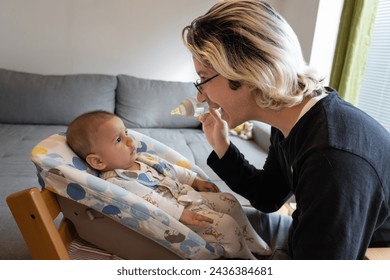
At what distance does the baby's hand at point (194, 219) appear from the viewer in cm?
91

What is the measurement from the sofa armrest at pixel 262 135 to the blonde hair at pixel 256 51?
4.64 ft

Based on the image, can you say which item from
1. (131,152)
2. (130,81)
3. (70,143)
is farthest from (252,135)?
(70,143)

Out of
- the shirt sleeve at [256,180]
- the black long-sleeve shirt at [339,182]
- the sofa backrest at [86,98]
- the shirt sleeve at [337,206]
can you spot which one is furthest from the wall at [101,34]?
the shirt sleeve at [337,206]

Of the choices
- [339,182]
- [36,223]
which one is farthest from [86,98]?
[339,182]

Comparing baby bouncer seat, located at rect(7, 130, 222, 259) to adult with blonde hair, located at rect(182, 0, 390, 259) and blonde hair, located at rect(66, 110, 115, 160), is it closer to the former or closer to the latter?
blonde hair, located at rect(66, 110, 115, 160)

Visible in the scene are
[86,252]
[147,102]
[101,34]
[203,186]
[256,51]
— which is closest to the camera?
[256,51]

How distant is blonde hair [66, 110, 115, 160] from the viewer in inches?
38.3

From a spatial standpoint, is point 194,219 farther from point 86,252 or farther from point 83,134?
point 83,134

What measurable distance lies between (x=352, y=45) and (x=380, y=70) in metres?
0.31

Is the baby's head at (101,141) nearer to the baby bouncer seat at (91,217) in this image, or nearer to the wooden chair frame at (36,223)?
the baby bouncer seat at (91,217)

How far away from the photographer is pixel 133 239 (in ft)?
2.75

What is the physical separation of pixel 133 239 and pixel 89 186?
8.5 inches

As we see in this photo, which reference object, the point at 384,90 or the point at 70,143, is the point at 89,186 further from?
the point at 384,90

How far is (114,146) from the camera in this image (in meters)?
1.06
